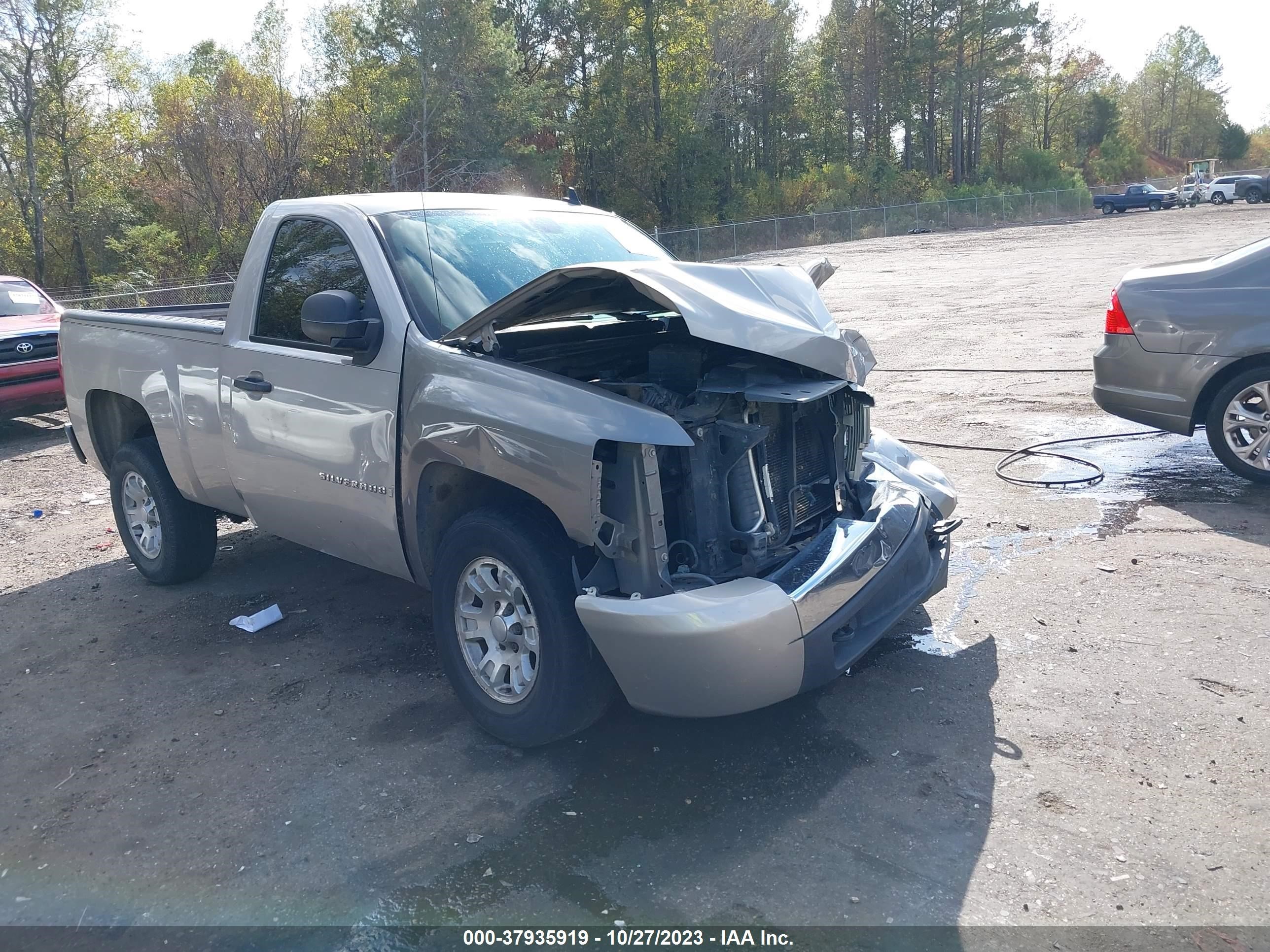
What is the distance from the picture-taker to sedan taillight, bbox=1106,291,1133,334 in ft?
23.2

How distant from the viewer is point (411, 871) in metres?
3.33

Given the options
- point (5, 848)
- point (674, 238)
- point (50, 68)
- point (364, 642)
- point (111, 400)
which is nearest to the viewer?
point (5, 848)

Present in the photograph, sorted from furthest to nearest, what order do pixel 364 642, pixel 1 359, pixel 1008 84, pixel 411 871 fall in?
pixel 1008 84 < pixel 1 359 < pixel 364 642 < pixel 411 871

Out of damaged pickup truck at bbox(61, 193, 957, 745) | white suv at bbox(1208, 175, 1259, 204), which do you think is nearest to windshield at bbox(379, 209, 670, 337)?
damaged pickup truck at bbox(61, 193, 957, 745)

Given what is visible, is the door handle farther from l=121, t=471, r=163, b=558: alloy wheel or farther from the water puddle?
the water puddle

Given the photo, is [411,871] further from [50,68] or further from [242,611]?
[50,68]

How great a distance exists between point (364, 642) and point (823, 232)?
43.6 metres

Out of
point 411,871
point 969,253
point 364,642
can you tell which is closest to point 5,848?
point 411,871

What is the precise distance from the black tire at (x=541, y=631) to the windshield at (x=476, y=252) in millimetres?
945

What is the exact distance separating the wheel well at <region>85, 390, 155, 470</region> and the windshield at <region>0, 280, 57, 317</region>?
294 inches

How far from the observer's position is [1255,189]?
5597 centimetres

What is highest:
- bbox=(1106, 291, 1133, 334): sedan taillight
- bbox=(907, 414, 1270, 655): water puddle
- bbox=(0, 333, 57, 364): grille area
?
bbox=(0, 333, 57, 364): grille area

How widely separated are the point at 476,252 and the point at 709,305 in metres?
1.55

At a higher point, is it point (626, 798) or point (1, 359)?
point (1, 359)
